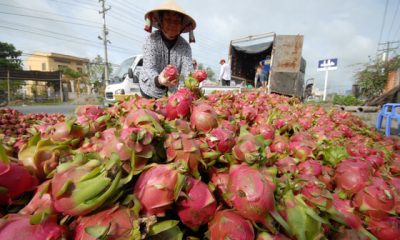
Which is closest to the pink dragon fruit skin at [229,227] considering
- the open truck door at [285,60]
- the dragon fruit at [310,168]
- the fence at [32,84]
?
the dragon fruit at [310,168]

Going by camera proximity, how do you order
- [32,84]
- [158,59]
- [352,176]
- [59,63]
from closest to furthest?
[352,176]
[158,59]
[32,84]
[59,63]

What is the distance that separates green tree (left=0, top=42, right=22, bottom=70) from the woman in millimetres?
39982

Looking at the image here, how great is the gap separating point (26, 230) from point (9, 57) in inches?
1760

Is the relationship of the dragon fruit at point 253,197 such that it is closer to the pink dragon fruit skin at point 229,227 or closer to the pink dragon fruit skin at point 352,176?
the pink dragon fruit skin at point 229,227

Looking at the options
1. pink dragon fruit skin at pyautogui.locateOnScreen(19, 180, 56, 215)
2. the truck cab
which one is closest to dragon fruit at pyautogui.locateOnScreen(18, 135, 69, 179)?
pink dragon fruit skin at pyautogui.locateOnScreen(19, 180, 56, 215)

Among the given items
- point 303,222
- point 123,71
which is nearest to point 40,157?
point 303,222

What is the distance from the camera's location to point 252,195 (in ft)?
1.95

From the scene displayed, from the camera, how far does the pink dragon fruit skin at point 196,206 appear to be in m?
0.60

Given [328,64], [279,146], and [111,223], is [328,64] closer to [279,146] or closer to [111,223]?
[279,146]

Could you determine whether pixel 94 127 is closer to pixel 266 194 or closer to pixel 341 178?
pixel 266 194

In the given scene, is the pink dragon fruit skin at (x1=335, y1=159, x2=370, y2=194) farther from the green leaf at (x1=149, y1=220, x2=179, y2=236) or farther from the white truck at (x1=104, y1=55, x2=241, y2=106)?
the white truck at (x1=104, y1=55, x2=241, y2=106)

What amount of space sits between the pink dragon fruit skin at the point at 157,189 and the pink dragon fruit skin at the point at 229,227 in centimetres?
14

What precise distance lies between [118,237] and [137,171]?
0.60 ft

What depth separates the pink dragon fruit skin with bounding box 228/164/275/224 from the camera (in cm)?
59
